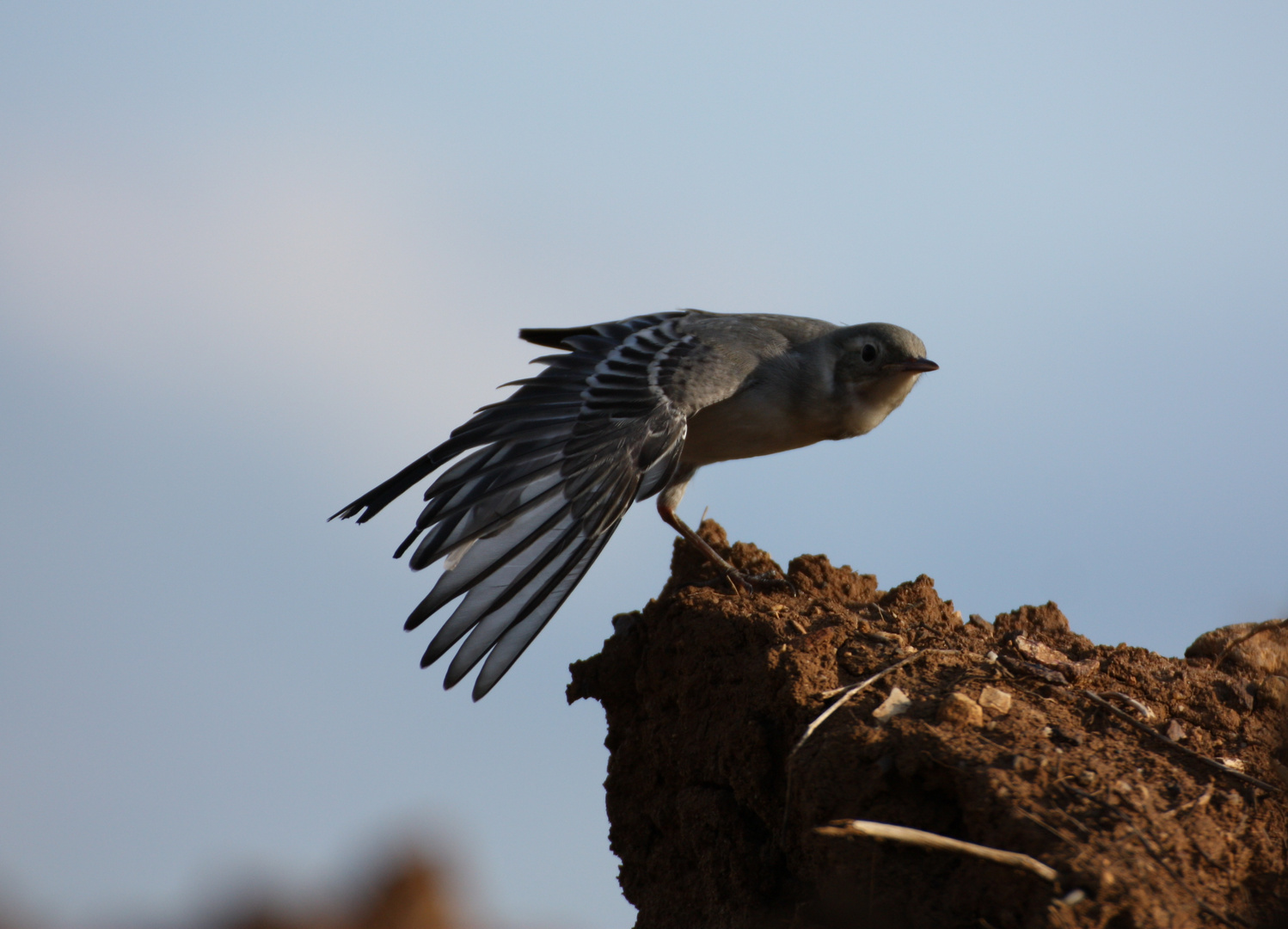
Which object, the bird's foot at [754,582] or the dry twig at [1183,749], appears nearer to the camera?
the dry twig at [1183,749]

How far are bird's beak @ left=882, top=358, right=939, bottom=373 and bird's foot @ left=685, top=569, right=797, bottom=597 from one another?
1850mm

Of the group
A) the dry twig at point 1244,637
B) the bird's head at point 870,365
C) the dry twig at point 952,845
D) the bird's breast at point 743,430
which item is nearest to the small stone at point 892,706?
the dry twig at point 952,845

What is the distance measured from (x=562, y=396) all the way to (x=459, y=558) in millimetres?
1324

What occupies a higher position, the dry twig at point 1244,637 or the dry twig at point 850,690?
the dry twig at point 1244,637

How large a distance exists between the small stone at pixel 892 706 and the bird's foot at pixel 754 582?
1.63 metres

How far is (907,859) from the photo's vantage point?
11.1 feet

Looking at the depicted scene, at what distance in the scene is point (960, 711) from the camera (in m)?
3.76

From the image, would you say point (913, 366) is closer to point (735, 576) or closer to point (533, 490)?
point (735, 576)

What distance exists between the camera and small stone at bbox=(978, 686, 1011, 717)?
391 centimetres

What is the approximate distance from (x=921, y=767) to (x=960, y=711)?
31 cm

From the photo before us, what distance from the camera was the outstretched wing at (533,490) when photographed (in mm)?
4742

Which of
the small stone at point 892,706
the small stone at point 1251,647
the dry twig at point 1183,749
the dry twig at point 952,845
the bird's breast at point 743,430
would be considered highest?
the bird's breast at point 743,430

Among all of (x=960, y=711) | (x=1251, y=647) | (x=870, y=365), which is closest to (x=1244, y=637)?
(x=1251, y=647)

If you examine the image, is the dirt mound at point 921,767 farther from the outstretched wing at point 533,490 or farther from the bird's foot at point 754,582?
the outstretched wing at point 533,490
